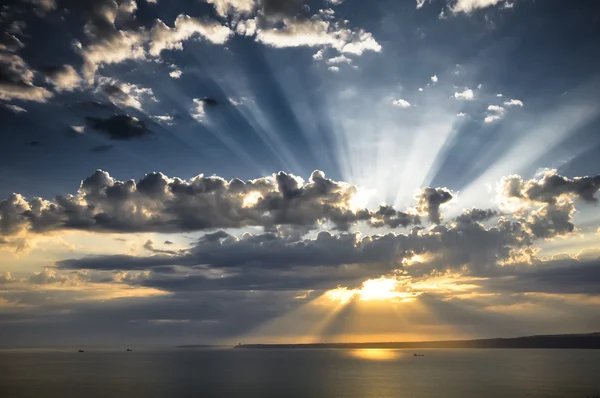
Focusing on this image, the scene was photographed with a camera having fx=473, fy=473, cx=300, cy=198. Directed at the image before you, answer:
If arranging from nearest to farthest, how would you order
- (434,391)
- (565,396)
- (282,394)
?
(565,396), (282,394), (434,391)

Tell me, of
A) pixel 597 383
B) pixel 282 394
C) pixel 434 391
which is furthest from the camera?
pixel 597 383

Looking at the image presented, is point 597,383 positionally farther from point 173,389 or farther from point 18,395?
point 18,395

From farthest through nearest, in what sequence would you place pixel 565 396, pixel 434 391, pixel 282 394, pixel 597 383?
pixel 597 383 → pixel 434 391 → pixel 282 394 → pixel 565 396

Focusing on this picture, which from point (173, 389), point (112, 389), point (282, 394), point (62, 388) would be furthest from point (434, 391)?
point (62, 388)

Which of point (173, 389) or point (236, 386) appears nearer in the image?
point (173, 389)

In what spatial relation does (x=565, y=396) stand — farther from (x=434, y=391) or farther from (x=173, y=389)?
(x=173, y=389)

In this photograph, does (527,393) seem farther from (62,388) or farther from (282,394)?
(62,388)

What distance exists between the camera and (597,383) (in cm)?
19500

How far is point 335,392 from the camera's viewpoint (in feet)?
590

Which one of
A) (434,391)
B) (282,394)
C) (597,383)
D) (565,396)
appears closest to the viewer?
(565,396)

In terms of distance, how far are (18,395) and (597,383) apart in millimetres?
222640

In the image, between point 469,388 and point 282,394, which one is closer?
point 282,394

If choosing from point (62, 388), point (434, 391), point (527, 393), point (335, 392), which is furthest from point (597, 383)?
point (62, 388)

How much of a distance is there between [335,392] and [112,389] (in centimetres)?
8856
